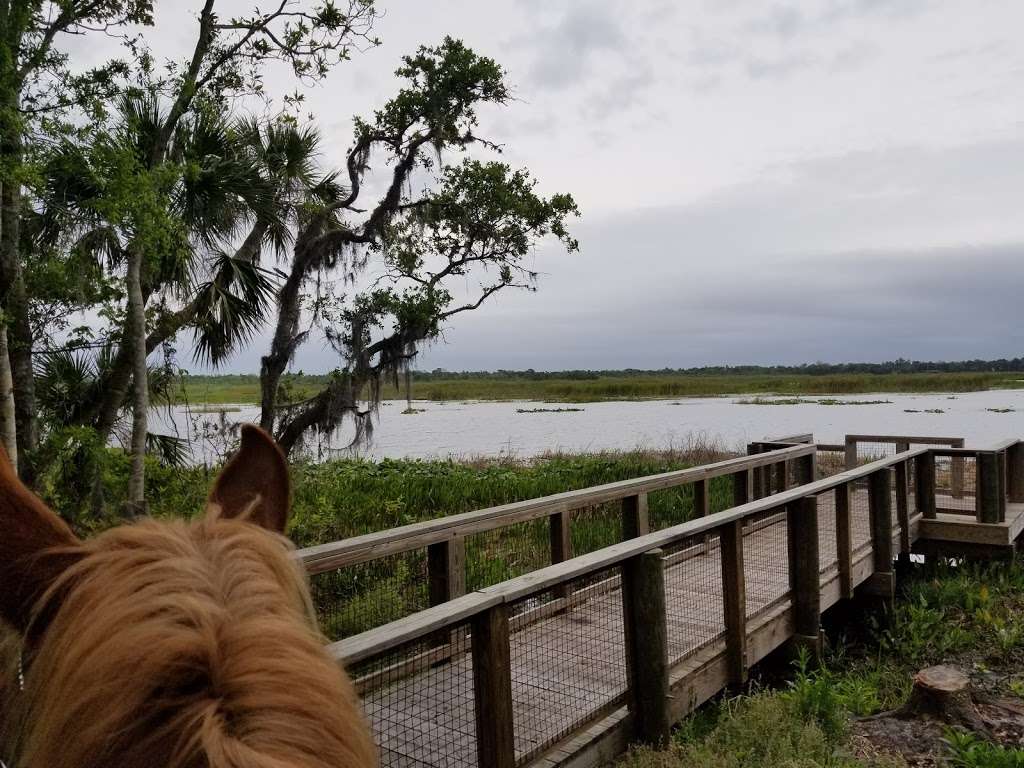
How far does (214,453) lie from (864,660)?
777 cm

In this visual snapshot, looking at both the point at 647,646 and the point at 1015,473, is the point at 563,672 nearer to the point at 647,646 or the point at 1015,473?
the point at 647,646

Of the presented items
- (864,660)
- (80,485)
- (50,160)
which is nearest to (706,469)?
(864,660)

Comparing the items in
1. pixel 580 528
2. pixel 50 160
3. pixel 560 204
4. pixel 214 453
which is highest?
pixel 560 204

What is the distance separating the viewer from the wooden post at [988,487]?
7555 millimetres

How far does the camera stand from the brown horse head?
2.18ft

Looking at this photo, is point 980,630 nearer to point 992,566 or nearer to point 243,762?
point 992,566

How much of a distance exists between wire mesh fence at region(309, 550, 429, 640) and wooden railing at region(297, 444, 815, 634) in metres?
0.63

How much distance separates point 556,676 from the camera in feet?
11.3

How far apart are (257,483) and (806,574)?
14.6ft

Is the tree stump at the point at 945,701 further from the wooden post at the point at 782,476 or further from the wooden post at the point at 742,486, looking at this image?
Answer: the wooden post at the point at 782,476

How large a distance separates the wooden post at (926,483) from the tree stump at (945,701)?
3989 millimetres

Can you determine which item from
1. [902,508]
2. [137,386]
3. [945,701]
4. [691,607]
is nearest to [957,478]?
[902,508]

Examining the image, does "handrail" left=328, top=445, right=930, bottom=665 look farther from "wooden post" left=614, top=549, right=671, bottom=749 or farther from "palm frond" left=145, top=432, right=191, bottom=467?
"palm frond" left=145, top=432, right=191, bottom=467

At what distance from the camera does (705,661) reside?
3.87m
